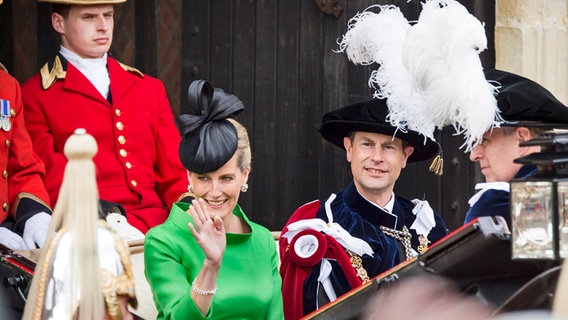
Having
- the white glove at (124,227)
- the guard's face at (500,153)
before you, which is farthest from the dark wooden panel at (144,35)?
the guard's face at (500,153)

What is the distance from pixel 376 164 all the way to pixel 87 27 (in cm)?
133

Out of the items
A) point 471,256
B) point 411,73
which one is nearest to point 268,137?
point 411,73

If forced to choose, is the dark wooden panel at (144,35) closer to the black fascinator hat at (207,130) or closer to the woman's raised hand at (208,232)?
the black fascinator hat at (207,130)

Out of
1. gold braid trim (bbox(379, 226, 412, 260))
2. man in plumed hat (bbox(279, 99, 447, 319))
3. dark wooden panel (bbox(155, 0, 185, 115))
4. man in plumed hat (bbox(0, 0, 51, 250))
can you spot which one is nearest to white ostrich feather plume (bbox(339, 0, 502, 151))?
man in plumed hat (bbox(279, 99, 447, 319))

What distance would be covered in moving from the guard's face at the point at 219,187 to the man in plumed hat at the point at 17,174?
0.92 meters

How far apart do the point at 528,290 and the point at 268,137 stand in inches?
134

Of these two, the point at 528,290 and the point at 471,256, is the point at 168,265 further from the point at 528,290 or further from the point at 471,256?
the point at 528,290

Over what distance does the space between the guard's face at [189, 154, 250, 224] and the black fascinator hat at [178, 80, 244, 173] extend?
0.03 meters

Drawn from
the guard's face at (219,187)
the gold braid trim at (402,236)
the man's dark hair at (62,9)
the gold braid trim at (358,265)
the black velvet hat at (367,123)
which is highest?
the man's dark hair at (62,9)

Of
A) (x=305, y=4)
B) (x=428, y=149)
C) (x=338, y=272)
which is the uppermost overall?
(x=305, y=4)

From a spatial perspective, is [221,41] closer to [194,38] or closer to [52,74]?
[194,38]

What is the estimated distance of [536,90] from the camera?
15.0 ft

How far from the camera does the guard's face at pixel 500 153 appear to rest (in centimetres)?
457

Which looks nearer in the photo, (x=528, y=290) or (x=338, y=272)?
(x=528, y=290)
